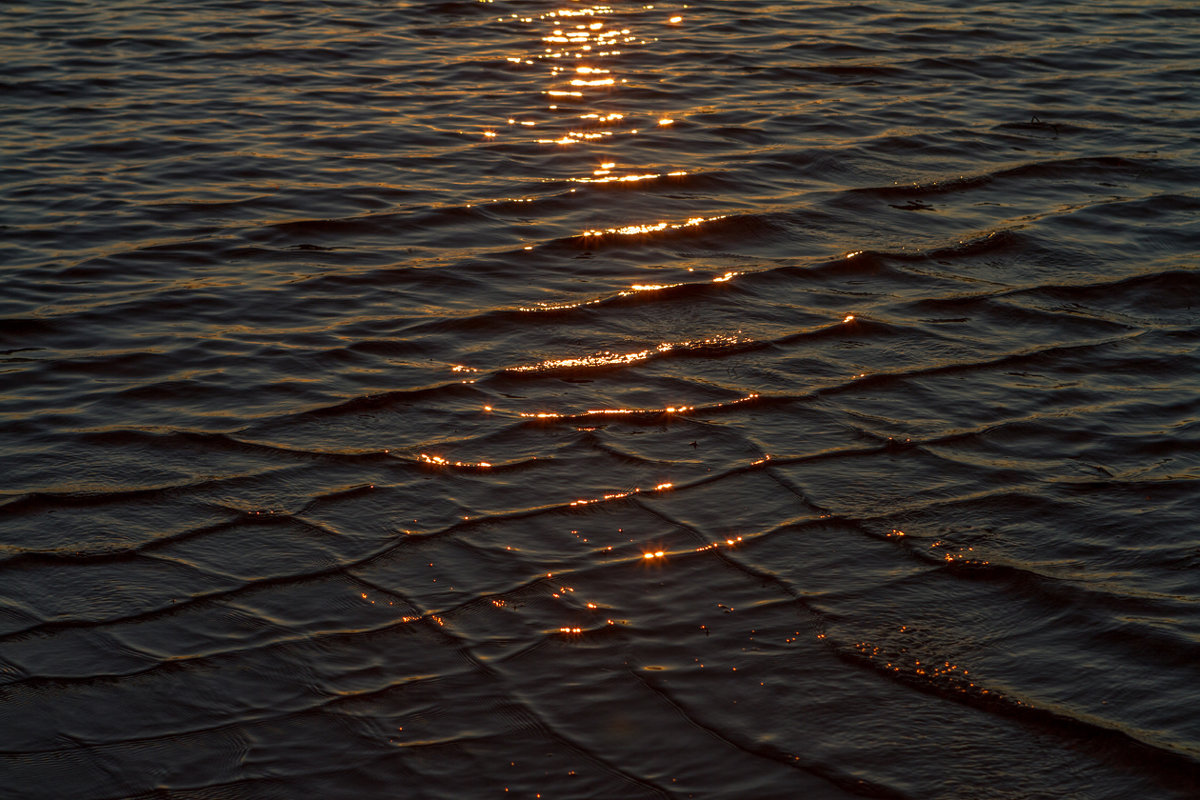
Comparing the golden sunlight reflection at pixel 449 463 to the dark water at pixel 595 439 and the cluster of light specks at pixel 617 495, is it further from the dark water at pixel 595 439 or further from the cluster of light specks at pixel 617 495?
the cluster of light specks at pixel 617 495

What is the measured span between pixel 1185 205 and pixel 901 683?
4476 mm

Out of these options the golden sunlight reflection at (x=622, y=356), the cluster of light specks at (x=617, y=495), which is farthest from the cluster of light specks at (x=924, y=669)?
the golden sunlight reflection at (x=622, y=356)

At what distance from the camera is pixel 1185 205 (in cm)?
677

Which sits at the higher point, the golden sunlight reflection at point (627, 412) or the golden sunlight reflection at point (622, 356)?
the golden sunlight reflection at point (622, 356)

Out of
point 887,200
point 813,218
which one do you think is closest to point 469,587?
point 813,218

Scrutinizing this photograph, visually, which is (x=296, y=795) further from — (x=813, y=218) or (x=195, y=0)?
(x=195, y=0)

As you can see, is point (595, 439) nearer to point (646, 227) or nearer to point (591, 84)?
point (646, 227)

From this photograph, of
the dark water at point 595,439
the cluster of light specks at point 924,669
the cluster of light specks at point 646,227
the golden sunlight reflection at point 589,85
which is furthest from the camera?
the golden sunlight reflection at point 589,85

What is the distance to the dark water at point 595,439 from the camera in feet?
10.4

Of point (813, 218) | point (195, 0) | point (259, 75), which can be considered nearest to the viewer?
point (813, 218)

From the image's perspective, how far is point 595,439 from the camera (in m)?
4.54

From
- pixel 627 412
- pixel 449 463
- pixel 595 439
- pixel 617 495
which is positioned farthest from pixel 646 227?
pixel 617 495

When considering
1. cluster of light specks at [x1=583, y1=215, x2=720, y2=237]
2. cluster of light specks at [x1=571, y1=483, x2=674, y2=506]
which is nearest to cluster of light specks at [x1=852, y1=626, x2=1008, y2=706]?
cluster of light specks at [x1=571, y1=483, x2=674, y2=506]

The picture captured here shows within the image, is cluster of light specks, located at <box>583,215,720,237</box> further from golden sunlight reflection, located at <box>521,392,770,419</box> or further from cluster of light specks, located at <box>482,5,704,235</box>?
golden sunlight reflection, located at <box>521,392,770,419</box>
